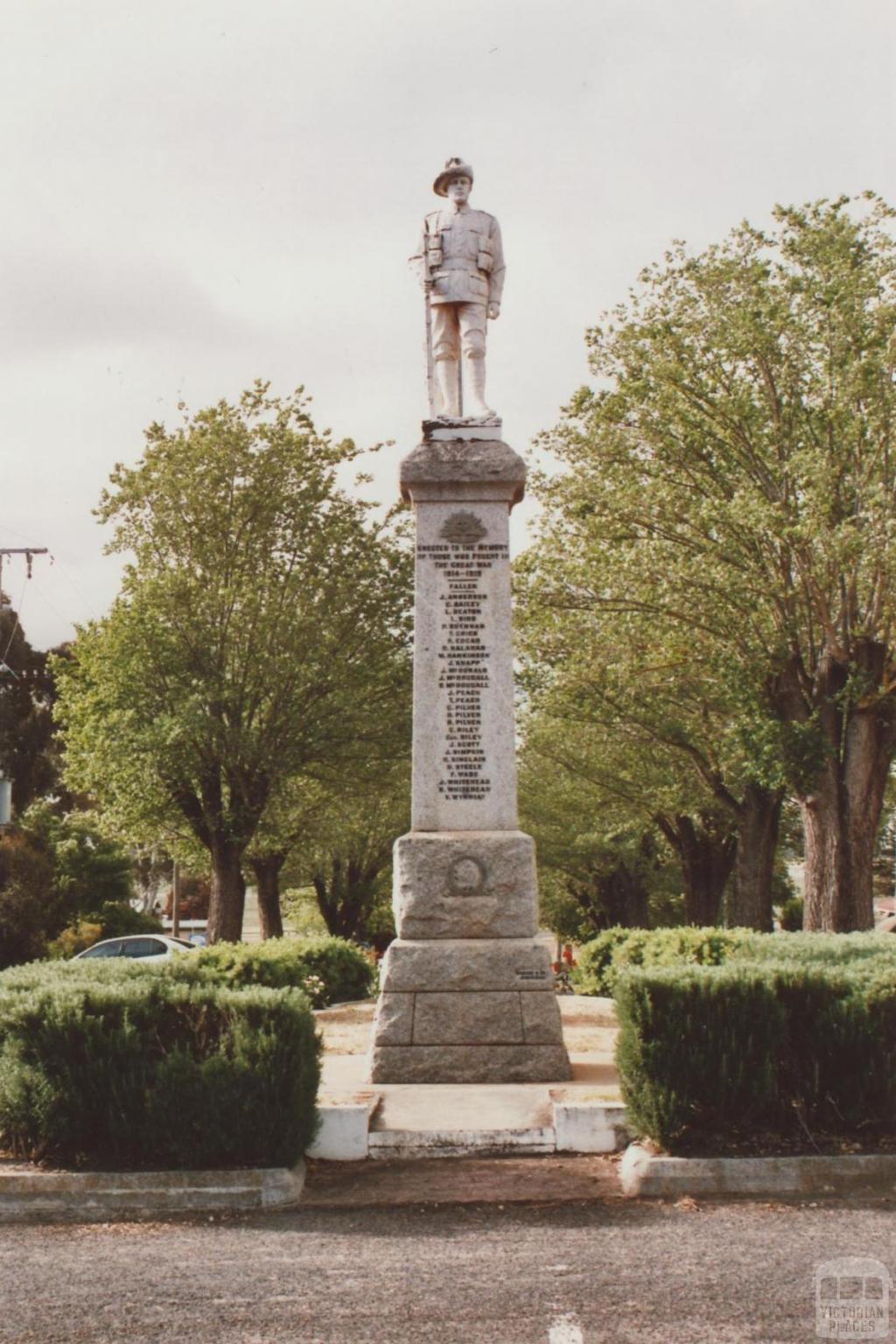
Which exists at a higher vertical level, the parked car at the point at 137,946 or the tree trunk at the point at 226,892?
the tree trunk at the point at 226,892

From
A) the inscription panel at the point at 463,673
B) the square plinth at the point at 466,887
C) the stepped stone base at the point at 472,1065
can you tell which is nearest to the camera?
the stepped stone base at the point at 472,1065

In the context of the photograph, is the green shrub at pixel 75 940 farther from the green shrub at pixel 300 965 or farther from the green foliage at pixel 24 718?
the green shrub at pixel 300 965

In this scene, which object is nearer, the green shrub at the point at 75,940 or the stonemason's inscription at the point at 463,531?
the stonemason's inscription at the point at 463,531

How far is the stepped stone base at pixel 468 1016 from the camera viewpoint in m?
9.55

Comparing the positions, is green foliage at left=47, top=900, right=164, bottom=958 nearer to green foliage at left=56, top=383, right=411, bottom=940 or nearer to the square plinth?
green foliage at left=56, top=383, right=411, bottom=940

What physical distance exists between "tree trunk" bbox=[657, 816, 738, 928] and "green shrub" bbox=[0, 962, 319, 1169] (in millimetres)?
26114

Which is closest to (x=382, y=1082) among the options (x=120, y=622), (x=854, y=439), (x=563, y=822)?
(x=854, y=439)

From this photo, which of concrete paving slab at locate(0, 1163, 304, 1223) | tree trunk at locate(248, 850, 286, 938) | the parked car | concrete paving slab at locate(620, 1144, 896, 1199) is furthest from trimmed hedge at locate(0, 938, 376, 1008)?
tree trunk at locate(248, 850, 286, 938)

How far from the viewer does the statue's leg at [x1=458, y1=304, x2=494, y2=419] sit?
11328 millimetres

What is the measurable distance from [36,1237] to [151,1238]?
1.98 ft

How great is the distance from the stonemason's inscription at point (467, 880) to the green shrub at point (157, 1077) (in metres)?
2.91

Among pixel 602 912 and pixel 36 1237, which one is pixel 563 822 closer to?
pixel 602 912

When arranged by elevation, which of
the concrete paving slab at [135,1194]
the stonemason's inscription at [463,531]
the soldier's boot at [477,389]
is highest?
the soldier's boot at [477,389]

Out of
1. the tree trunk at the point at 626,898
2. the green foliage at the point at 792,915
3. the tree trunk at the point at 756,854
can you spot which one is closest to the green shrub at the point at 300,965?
the tree trunk at the point at 756,854
